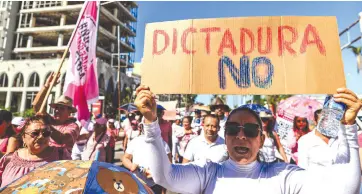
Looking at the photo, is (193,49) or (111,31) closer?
(193,49)

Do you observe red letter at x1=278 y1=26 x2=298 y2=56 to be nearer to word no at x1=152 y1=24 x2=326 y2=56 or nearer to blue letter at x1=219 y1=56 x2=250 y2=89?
word no at x1=152 y1=24 x2=326 y2=56

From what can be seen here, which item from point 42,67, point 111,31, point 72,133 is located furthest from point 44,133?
point 111,31

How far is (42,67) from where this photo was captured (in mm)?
33812

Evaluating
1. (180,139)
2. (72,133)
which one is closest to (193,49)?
(72,133)

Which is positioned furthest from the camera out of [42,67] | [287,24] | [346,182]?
[42,67]

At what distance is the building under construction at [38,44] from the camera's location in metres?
34.5

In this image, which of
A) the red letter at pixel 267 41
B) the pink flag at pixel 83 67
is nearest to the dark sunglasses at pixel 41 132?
the red letter at pixel 267 41

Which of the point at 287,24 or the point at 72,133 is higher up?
the point at 287,24

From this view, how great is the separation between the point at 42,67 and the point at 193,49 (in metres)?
35.9

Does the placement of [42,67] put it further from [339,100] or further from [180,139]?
[339,100]

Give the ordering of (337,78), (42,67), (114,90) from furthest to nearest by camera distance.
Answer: (114,90) → (42,67) → (337,78)

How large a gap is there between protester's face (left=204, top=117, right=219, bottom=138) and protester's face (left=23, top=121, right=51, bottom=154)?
6.49 ft

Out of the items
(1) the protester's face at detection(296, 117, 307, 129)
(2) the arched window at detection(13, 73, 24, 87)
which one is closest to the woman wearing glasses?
(1) the protester's face at detection(296, 117, 307, 129)

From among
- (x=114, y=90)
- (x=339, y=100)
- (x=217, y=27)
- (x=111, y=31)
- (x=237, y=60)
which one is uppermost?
(x=111, y=31)
